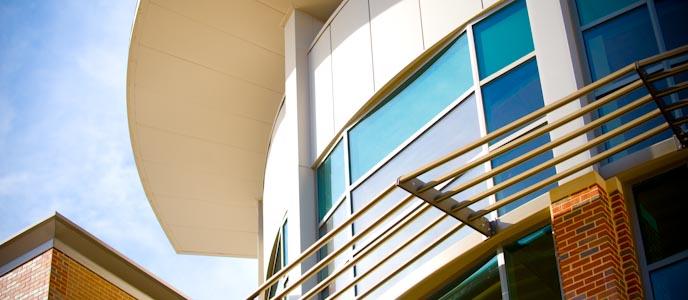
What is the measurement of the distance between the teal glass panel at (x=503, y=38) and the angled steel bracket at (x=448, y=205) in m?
2.15

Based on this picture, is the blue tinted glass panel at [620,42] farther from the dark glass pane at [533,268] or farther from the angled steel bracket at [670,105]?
the dark glass pane at [533,268]

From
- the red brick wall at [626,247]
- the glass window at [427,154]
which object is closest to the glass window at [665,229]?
the red brick wall at [626,247]

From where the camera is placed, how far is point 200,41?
2153 centimetres

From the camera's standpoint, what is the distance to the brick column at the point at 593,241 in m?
11.3


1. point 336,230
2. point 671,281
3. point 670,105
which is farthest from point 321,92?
point 671,281

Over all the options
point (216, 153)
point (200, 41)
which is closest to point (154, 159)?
point (216, 153)

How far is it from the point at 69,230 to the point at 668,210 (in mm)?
9432

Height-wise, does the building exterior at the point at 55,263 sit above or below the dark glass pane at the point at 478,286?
above

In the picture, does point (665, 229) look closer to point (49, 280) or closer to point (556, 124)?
point (556, 124)

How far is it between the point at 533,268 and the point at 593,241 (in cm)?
107

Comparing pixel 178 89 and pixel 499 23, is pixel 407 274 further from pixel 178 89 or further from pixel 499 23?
pixel 178 89

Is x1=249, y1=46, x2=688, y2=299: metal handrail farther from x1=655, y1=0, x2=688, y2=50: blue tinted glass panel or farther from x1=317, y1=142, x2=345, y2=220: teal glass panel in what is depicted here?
x1=317, y1=142, x2=345, y2=220: teal glass panel

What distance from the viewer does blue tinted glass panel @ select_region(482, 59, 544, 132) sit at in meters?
13.1

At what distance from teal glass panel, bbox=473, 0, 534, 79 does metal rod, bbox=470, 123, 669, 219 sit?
212cm
